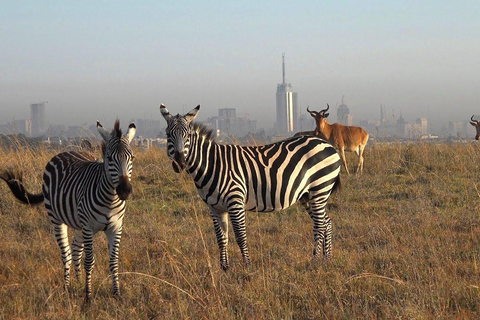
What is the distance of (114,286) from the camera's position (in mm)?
5512

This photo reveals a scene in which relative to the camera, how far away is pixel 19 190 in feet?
22.1

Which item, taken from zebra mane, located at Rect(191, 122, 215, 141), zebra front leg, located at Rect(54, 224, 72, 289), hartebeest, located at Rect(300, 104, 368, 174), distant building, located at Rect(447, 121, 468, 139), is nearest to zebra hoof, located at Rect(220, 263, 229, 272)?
zebra mane, located at Rect(191, 122, 215, 141)

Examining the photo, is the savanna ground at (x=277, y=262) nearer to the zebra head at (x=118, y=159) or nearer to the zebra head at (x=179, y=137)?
the zebra head at (x=118, y=159)

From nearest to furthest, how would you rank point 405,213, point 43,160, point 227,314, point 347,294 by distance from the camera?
point 227,314, point 347,294, point 405,213, point 43,160

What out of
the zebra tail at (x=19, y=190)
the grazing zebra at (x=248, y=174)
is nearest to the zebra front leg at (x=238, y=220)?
the grazing zebra at (x=248, y=174)

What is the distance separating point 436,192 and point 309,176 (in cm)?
Answer: 448

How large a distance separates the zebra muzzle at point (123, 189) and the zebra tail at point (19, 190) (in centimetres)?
229

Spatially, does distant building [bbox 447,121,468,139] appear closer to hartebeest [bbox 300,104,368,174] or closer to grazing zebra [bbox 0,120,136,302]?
hartebeest [bbox 300,104,368,174]

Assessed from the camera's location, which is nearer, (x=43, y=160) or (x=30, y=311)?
(x=30, y=311)

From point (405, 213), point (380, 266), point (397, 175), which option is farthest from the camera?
point (397, 175)

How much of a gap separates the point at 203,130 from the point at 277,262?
1.84m

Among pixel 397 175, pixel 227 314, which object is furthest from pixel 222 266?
pixel 397 175

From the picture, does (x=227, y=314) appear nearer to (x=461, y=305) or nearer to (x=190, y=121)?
(x=461, y=305)

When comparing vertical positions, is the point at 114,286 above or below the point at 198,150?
below
